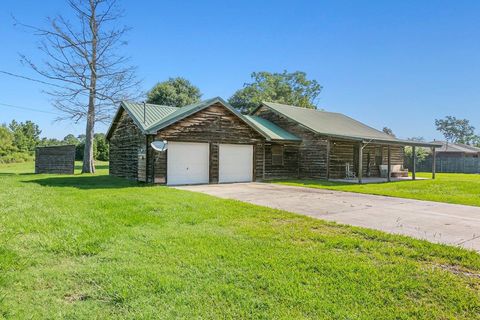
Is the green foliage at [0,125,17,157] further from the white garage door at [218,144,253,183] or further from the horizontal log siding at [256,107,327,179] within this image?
the horizontal log siding at [256,107,327,179]

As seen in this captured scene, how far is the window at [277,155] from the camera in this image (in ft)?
59.7

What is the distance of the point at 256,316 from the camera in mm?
2748

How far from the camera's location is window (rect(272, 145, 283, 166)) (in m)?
18.2

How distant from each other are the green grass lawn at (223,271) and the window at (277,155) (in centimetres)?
1197

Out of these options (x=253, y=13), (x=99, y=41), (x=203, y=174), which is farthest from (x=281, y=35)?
(x=99, y=41)

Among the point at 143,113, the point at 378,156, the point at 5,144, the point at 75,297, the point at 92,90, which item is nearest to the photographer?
the point at 75,297

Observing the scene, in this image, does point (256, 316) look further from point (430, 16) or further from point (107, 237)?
point (430, 16)

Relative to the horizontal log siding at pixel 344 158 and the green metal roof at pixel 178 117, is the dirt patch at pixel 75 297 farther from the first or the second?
the horizontal log siding at pixel 344 158

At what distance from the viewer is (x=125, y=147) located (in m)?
17.0

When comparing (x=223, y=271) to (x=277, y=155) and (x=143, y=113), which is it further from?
(x=277, y=155)

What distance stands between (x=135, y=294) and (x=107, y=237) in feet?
7.21

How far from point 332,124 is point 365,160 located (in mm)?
3232

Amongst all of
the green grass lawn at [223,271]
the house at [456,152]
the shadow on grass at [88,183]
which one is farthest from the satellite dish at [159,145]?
the house at [456,152]

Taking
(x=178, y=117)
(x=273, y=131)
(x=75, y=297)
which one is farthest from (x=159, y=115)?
(x=75, y=297)
